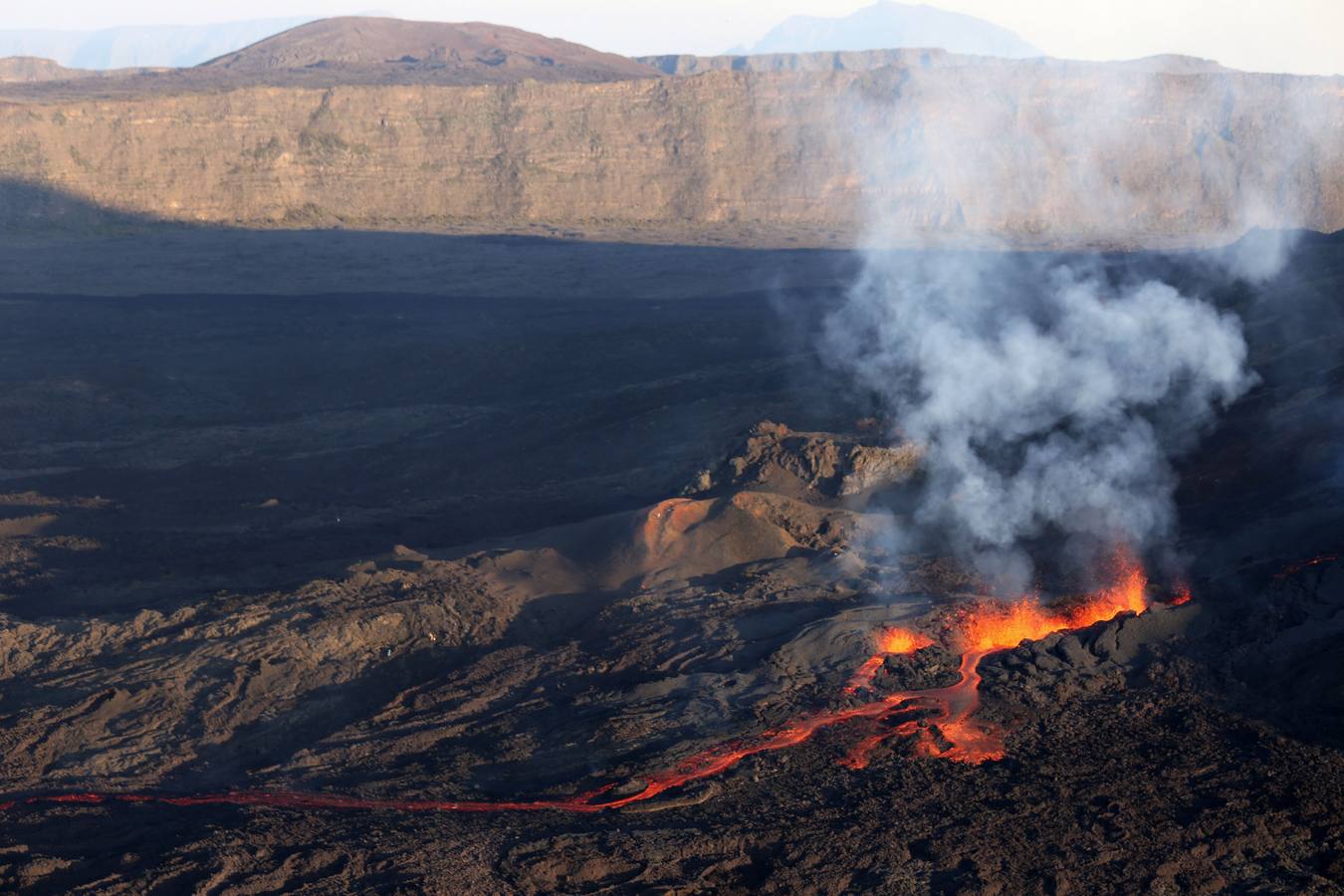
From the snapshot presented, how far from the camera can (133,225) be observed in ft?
199

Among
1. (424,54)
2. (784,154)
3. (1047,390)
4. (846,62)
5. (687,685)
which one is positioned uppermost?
(846,62)

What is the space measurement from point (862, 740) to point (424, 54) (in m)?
96.5

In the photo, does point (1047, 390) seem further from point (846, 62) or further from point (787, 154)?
point (846, 62)

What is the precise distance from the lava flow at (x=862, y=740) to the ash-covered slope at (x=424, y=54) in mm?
76050

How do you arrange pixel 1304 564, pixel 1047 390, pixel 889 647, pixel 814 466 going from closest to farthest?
pixel 1304 564, pixel 889 647, pixel 814 466, pixel 1047 390

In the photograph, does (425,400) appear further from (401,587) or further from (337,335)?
(401,587)

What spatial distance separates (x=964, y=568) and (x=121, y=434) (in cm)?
2471

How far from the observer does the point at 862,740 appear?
16859 mm

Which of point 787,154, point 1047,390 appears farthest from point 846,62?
point 1047,390

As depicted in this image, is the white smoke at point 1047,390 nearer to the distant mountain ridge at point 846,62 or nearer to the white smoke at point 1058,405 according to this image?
the white smoke at point 1058,405

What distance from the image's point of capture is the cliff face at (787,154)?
66.0 meters

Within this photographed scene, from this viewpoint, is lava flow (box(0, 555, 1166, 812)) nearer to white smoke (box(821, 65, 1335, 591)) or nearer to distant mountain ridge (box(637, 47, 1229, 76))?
white smoke (box(821, 65, 1335, 591))

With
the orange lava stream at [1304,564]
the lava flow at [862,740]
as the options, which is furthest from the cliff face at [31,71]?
the orange lava stream at [1304,564]

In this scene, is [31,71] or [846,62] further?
[846,62]
